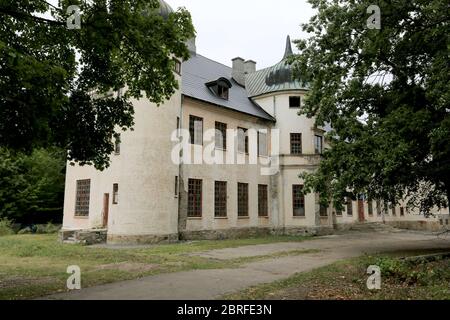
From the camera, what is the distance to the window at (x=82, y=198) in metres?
23.0

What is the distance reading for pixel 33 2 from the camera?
757 cm

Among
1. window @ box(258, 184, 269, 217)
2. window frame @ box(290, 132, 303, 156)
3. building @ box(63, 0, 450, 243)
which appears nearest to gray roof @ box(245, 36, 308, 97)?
building @ box(63, 0, 450, 243)

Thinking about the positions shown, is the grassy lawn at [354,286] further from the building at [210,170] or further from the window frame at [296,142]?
the window frame at [296,142]

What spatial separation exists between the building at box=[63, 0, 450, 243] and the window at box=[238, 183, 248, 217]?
0.07m

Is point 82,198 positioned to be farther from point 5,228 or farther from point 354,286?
point 354,286

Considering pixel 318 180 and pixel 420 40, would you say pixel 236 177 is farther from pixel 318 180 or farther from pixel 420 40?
pixel 420 40

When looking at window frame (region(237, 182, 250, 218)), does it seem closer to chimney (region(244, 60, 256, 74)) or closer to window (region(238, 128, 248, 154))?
window (region(238, 128, 248, 154))

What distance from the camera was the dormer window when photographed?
2539cm

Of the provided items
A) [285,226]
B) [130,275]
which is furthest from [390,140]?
[285,226]

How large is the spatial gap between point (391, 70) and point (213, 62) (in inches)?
698

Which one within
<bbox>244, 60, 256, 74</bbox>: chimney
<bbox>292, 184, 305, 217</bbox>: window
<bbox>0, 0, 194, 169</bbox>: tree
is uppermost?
<bbox>244, 60, 256, 74</bbox>: chimney

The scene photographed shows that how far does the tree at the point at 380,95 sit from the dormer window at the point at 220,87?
→ 9.37 m

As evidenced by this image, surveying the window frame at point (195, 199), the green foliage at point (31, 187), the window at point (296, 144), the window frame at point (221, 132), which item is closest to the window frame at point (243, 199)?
the window frame at point (221, 132)

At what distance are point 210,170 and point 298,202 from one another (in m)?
7.66
